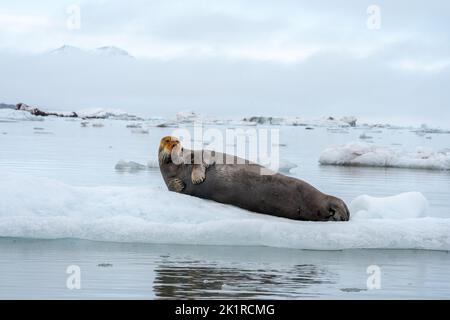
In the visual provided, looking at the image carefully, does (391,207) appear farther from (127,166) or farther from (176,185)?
(127,166)

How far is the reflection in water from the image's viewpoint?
4992 millimetres

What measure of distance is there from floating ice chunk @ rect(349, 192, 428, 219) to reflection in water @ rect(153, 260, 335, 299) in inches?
87.1

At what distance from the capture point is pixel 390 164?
1822 centimetres

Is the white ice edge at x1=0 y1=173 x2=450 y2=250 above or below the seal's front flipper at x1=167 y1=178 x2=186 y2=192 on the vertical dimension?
below

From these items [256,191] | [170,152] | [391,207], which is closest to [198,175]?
[170,152]

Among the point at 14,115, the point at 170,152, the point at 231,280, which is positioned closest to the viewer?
the point at 231,280

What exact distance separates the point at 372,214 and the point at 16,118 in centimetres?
4155

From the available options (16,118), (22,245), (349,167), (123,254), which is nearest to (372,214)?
(123,254)

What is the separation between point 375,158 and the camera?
59.0ft

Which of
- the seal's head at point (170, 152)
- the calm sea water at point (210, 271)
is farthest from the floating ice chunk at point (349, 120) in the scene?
the calm sea water at point (210, 271)

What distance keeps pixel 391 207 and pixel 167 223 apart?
2.69 meters

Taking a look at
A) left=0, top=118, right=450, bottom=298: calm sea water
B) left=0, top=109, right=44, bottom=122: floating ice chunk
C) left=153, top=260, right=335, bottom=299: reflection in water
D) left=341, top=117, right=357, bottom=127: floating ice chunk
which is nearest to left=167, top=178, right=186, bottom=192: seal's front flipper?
left=0, top=118, right=450, bottom=298: calm sea water

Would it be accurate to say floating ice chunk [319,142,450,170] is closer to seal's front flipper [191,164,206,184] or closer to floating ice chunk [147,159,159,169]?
floating ice chunk [147,159,159,169]
